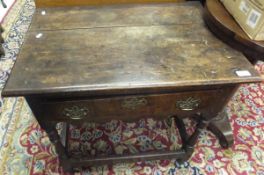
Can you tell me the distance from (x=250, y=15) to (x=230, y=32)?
8cm

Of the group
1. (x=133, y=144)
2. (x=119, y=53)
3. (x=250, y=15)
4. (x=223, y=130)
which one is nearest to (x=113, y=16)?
(x=119, y=53)

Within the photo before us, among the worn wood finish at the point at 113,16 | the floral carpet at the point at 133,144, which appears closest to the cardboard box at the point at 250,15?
the worn wood finish at the point at 113,16

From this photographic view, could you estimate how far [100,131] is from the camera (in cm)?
125

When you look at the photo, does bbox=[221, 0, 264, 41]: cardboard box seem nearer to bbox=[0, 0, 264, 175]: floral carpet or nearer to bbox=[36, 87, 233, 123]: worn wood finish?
bbox=[36, 87, 233, 123]: worn wood finish

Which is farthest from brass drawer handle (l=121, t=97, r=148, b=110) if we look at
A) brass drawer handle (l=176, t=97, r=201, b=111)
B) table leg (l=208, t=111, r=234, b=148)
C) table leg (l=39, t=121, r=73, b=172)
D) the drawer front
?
table leg (l=208, t=111, r=234, b=148)

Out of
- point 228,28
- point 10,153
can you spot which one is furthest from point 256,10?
point 10,153

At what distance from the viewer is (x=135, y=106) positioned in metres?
0.74

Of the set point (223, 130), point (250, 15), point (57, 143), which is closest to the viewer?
point (250, 15)

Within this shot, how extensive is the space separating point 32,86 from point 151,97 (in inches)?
14.3

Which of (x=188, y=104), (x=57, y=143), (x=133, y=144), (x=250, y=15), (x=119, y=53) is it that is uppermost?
(x=250, y=15)

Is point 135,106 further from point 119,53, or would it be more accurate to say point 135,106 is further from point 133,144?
point 133,144

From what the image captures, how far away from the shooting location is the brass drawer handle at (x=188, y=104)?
75 centimetres

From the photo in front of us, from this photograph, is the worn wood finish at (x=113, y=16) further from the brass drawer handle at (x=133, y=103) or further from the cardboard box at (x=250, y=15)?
the brass drawer handle at (x=133, y=103)

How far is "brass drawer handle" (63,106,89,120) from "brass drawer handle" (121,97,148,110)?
0.43 ft
